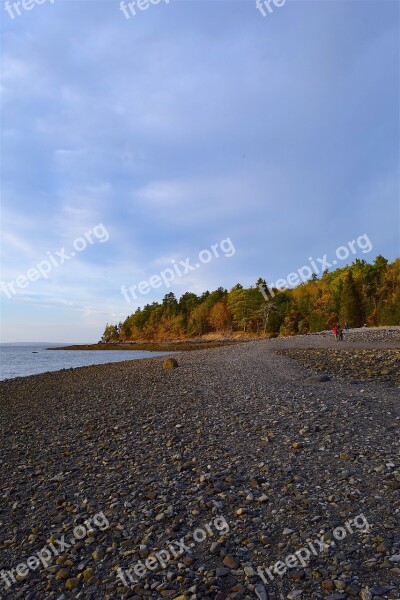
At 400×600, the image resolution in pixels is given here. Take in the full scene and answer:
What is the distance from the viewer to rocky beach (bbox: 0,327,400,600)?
16.6 ft

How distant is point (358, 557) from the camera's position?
5195 millimetres

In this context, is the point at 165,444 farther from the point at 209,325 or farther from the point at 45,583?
the point at 209,325

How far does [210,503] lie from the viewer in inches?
271

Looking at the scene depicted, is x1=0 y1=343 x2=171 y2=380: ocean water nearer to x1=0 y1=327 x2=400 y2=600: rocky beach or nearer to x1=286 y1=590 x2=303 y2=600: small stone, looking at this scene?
x1=0 y1=327 x2=400 y2=600: rocky beach

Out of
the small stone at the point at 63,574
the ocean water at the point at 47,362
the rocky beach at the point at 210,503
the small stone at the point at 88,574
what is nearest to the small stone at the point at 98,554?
the rocky beach at the point at 210,503

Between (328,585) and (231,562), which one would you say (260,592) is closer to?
(231,562)

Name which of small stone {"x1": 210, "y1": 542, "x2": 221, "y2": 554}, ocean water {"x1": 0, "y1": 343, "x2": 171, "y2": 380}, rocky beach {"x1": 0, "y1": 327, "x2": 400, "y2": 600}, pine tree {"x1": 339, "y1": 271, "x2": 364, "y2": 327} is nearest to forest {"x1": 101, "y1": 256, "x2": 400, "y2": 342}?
pine tree {"x1": 339, "y1": 271, "x2": 364, "y2": 327}

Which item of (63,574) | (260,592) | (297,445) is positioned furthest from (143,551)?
(297,445)

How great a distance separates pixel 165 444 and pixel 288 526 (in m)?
5.22

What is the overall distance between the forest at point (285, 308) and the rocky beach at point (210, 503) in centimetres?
7089

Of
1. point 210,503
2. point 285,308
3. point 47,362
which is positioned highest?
point 285,308

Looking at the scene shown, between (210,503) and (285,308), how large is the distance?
108 metres

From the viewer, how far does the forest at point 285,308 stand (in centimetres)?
8375

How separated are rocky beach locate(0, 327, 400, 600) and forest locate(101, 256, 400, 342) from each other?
70891 mm
